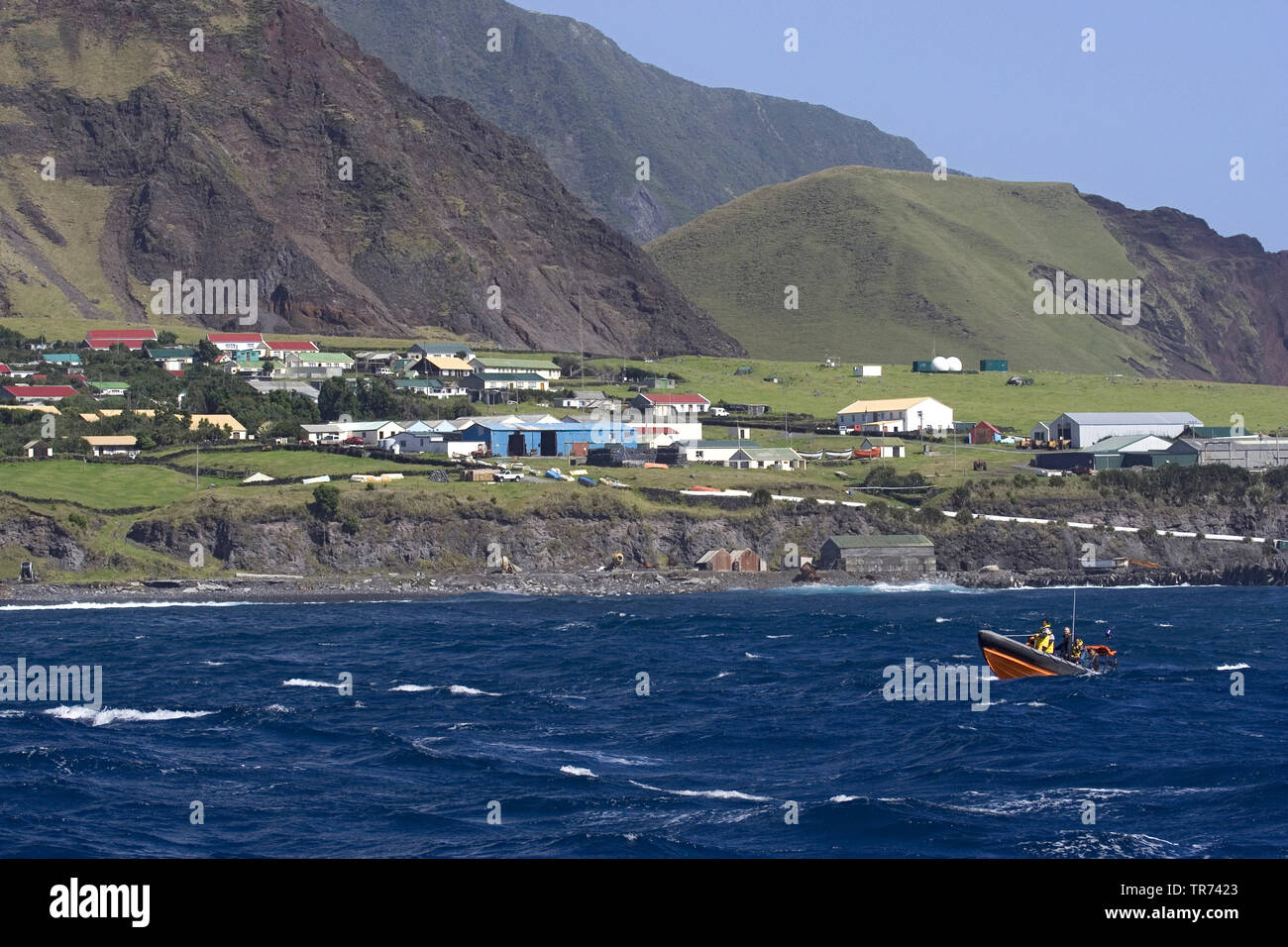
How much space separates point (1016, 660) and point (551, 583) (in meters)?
46.9

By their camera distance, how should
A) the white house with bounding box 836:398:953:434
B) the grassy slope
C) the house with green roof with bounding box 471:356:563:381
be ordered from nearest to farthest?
the white house with bounding box 836:398:953:434 < the grassy slope < the house with green roof with bounding box 471:356:563:381

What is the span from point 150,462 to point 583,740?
81397 millimetres

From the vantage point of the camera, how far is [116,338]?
172m

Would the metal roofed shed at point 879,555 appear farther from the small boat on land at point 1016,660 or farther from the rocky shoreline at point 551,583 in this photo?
the small boat on land at point 1016,660

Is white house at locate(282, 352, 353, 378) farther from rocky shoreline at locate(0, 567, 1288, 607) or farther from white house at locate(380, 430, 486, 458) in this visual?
rocky shoreline at locate(0, 567, 1288, 607)

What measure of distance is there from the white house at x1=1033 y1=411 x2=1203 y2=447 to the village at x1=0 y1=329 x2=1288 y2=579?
243mm

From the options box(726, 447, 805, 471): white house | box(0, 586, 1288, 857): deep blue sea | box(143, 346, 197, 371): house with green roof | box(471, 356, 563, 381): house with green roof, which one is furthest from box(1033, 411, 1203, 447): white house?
box(143, 346, 197, 371): house with green roof

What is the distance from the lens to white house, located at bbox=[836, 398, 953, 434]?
148m

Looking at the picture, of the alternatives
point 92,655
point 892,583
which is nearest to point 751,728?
point 92,655

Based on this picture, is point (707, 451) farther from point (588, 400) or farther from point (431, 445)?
point (588, 400)

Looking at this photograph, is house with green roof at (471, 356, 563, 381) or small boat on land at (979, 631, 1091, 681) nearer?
small boat on land at (979, 631, 1091, 681)

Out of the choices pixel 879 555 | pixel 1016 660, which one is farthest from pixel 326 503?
pixel 1016 660
